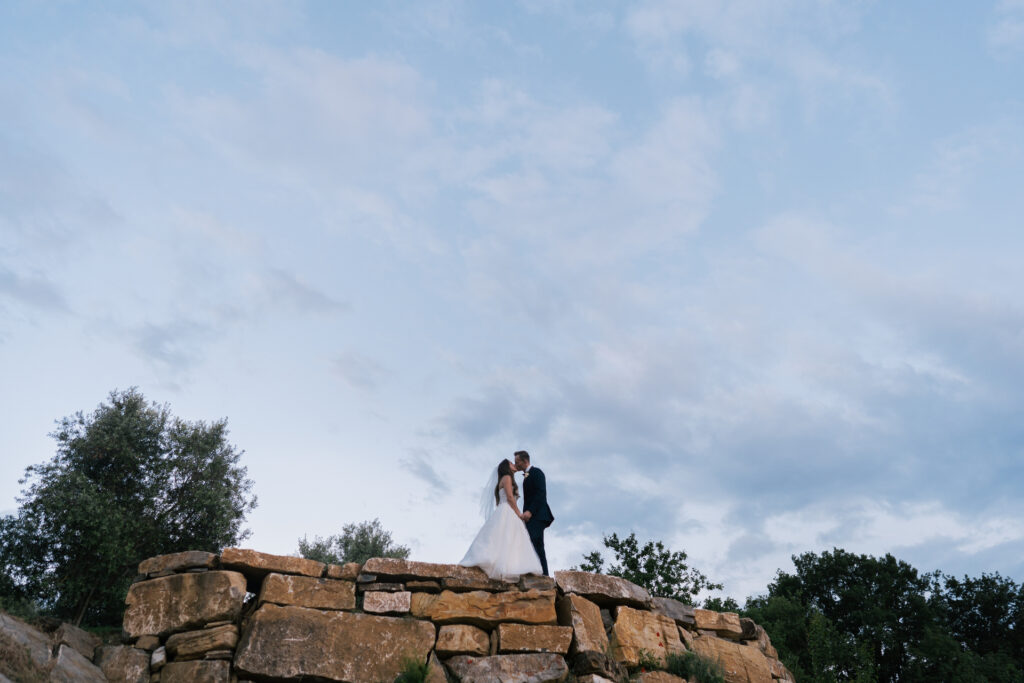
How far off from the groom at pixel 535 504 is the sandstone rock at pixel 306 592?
9.60 ft

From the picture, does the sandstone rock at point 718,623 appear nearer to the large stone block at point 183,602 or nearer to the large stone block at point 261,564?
the large stone block at point 261,564

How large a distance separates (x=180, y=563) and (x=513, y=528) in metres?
4.71

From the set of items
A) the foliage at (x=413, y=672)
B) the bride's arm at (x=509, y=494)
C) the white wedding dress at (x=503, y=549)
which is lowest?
the foliage at (x=413, y=672)

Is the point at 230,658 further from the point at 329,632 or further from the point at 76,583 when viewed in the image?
the point at 76,583

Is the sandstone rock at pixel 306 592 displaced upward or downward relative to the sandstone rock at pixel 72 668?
upward

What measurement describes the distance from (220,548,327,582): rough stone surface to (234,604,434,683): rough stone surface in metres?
0.52

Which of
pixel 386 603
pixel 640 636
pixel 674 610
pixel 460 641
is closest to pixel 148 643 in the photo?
pixel 386 603

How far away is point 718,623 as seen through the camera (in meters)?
11.3

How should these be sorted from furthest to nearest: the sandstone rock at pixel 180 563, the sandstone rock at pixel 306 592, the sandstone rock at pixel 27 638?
the sandstone rock at pixel 180 563
the sandstone rock at pixel 306 592
the sandstone rock at pixel 27 638

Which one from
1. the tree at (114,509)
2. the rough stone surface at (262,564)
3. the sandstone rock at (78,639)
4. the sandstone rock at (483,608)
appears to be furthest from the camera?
the tree at (114,509)

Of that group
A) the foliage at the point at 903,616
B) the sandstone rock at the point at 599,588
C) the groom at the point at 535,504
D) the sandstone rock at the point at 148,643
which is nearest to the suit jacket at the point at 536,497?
the groom at the point at 535,504

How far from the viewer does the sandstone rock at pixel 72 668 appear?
8078 mm

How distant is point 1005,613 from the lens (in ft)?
118

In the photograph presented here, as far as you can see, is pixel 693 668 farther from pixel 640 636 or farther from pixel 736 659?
pixel 736 659
